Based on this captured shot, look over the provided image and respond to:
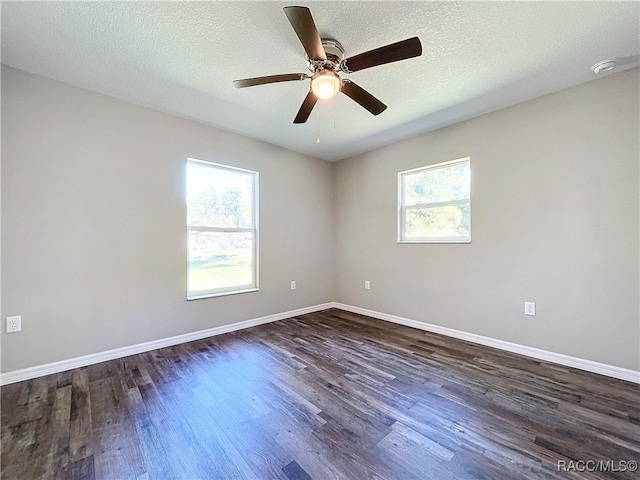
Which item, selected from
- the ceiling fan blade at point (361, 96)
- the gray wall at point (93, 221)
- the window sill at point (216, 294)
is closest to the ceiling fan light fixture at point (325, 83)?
the ceiling fan blade at point (361, 96)

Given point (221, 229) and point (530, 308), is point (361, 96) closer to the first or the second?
point (221, 229)

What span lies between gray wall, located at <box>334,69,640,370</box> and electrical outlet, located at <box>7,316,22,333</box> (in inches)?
154

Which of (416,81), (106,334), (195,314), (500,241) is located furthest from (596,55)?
(106,334)

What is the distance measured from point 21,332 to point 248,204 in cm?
243

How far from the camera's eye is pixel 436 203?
3391 millimetres

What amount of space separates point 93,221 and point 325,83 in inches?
95.5

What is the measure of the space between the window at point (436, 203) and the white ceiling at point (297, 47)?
751 millimetres

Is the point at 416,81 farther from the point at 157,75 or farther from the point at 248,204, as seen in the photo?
the point at 248,204

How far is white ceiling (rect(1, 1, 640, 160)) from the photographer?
162cm

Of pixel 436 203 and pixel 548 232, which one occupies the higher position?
pixel 436 203

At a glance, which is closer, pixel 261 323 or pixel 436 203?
pixel 436 203

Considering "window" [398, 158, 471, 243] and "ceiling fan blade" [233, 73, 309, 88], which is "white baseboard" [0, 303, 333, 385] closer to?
"window" [398, 158, 471, 243]

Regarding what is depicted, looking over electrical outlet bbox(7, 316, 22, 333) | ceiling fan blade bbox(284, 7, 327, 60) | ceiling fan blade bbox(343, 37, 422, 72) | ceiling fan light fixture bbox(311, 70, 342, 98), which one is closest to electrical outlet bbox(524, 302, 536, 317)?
ceiling fan blade bbox(343, 37, 422, 72)

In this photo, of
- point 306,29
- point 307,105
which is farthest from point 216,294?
point 306,29
